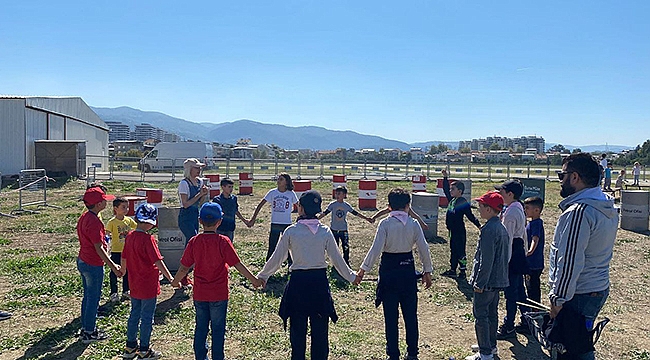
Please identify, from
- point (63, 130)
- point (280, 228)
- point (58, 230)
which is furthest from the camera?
point (63, 130)

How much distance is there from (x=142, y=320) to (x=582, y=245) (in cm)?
455

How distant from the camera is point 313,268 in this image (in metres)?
4.94

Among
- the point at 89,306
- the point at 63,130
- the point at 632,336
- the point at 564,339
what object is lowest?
the point at 632,336

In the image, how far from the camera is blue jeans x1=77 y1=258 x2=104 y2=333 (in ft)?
20.1

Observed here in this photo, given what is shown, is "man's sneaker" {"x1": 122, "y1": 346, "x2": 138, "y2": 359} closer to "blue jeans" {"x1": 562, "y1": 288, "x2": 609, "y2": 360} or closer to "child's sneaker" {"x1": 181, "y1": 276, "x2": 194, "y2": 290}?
"child's sneaker" {"x1": 181, "y1": 276, "x2": 194, "y2": 290}

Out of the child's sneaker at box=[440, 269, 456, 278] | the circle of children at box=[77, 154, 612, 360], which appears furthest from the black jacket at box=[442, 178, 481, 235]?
the circle of children at box=[77, 154, 612, 360]

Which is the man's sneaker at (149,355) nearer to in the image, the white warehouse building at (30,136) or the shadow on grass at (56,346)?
the shadow on grass at (56,346)

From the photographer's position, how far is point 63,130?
37.5 m

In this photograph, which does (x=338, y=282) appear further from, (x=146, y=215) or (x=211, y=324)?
(x=146, y=215)

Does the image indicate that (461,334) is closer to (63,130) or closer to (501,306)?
(501,306)

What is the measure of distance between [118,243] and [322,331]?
395 cm

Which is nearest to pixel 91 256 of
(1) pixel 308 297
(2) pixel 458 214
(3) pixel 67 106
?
(1) pixel 308 297

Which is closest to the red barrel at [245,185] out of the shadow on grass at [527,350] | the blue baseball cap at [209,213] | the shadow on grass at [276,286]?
the shadow on grass at [276,286]

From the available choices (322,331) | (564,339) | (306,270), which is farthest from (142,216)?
(564,339)
